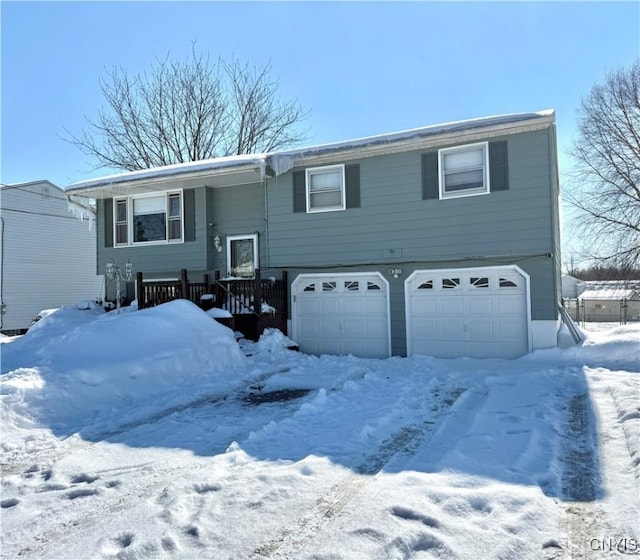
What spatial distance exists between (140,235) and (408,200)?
8.16 meters

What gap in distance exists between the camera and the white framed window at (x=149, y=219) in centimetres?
1381

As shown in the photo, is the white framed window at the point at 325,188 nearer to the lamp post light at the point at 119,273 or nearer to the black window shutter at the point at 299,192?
the black window shutter at the point at 299,192

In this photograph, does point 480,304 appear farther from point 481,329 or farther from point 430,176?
point 430,176

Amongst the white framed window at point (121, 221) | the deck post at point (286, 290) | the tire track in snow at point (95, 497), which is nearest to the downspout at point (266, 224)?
the deck post at point (286, 290)

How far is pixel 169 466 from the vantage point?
4164mm

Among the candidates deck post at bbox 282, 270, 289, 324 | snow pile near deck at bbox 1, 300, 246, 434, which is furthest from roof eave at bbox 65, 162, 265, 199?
snow pile near deck at bbox 1, 300, 246, 434

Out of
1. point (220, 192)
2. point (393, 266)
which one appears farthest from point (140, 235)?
point (393, 266)

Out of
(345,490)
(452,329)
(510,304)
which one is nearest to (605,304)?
(510,304)

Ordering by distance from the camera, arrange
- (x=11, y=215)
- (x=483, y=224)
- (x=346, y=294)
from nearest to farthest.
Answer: (x=483, y=224)
(x=346, y=294)
(x=11, y=215)

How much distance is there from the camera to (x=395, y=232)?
11102 mm

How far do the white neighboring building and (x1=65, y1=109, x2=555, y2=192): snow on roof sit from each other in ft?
26.7

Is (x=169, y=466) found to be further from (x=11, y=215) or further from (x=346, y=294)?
(x=11, y=215)

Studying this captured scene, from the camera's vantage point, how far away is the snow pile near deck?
598cm

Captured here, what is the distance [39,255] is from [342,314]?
16375mm
